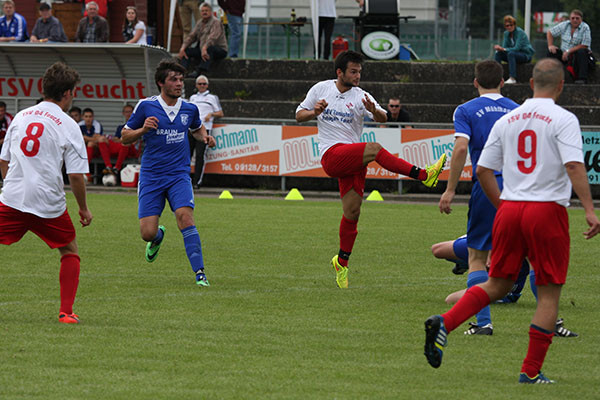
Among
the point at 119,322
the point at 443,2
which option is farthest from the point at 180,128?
the point at 443,2

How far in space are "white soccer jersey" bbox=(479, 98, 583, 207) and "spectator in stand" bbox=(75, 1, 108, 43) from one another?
763 inches

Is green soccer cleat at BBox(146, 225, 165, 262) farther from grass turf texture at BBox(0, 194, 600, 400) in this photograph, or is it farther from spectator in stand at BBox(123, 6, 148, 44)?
spectator in stand at BBox(123, 6, 148, 44)

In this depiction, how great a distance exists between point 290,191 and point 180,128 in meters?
10.7

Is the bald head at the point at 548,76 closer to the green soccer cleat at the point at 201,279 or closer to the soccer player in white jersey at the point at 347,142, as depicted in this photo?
the soccer player in white jersey at the point at 347,142

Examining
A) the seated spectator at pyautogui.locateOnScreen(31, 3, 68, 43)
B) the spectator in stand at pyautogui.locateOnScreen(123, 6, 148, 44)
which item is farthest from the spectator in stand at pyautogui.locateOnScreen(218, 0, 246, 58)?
the seated spectator at pyautogui.locateOnScreen(31, 3, 68, 43)

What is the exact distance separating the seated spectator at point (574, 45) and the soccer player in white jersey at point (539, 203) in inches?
706

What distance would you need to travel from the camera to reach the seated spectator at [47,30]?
942 inches

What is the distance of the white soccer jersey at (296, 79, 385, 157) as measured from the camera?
9984 millimetres

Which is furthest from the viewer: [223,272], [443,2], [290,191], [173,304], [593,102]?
[443,2]

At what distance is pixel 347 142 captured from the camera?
32.9ft

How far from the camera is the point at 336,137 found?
10.0 m

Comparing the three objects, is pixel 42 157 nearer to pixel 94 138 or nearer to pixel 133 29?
pixel 94 138

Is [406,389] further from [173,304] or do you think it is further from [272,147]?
[272,147]

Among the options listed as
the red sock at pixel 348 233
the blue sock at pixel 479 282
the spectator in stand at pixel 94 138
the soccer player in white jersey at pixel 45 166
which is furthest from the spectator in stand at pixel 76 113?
the blue sock at pixel 479 282
